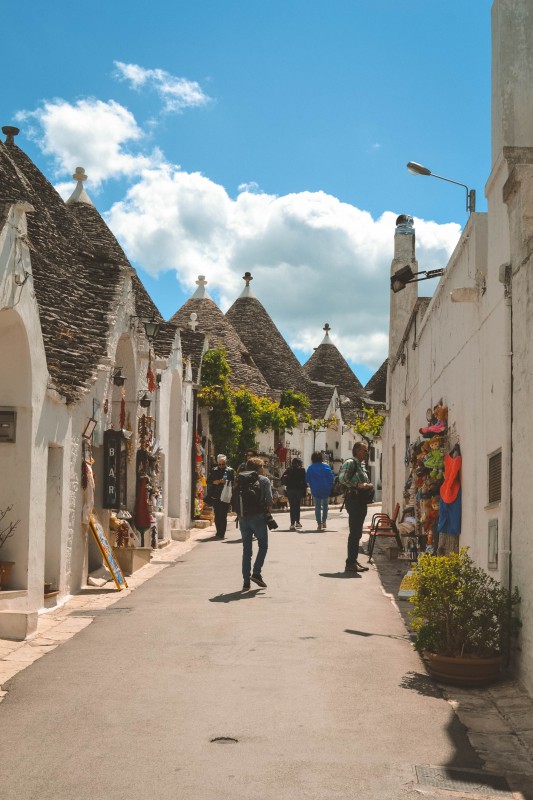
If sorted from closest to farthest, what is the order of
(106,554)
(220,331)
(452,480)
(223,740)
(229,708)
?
1. (223,740)
2. (229,708)
3. (452,480)
4. (106,554)
5. (220,331)

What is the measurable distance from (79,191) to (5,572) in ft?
48.3

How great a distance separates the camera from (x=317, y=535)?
19.0 m

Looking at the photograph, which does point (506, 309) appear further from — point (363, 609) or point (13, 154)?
point (13, 154)

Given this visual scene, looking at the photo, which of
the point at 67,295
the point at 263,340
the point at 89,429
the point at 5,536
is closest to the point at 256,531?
the point at 89,429

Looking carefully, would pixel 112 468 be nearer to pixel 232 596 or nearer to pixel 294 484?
pixel 232 596

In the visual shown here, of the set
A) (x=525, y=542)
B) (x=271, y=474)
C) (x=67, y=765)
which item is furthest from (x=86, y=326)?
(x=271, y=474)

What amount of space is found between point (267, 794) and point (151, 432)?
13.2 meters

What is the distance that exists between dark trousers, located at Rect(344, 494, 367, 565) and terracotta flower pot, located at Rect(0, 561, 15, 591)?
16.5ft

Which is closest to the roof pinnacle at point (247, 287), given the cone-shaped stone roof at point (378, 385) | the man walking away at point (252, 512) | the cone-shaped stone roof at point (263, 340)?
the cone-shaped stone roof at point (263, 340)

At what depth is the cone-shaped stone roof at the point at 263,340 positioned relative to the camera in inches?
1716

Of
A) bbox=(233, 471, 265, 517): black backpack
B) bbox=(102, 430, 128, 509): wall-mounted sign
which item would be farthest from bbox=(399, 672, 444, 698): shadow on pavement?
bbox=(102, 430, 128, 509): wall-mounted sign

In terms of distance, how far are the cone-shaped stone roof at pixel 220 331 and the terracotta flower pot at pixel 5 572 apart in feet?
79.9

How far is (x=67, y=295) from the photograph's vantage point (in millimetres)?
13805

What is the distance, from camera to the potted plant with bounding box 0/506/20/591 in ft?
30.6
